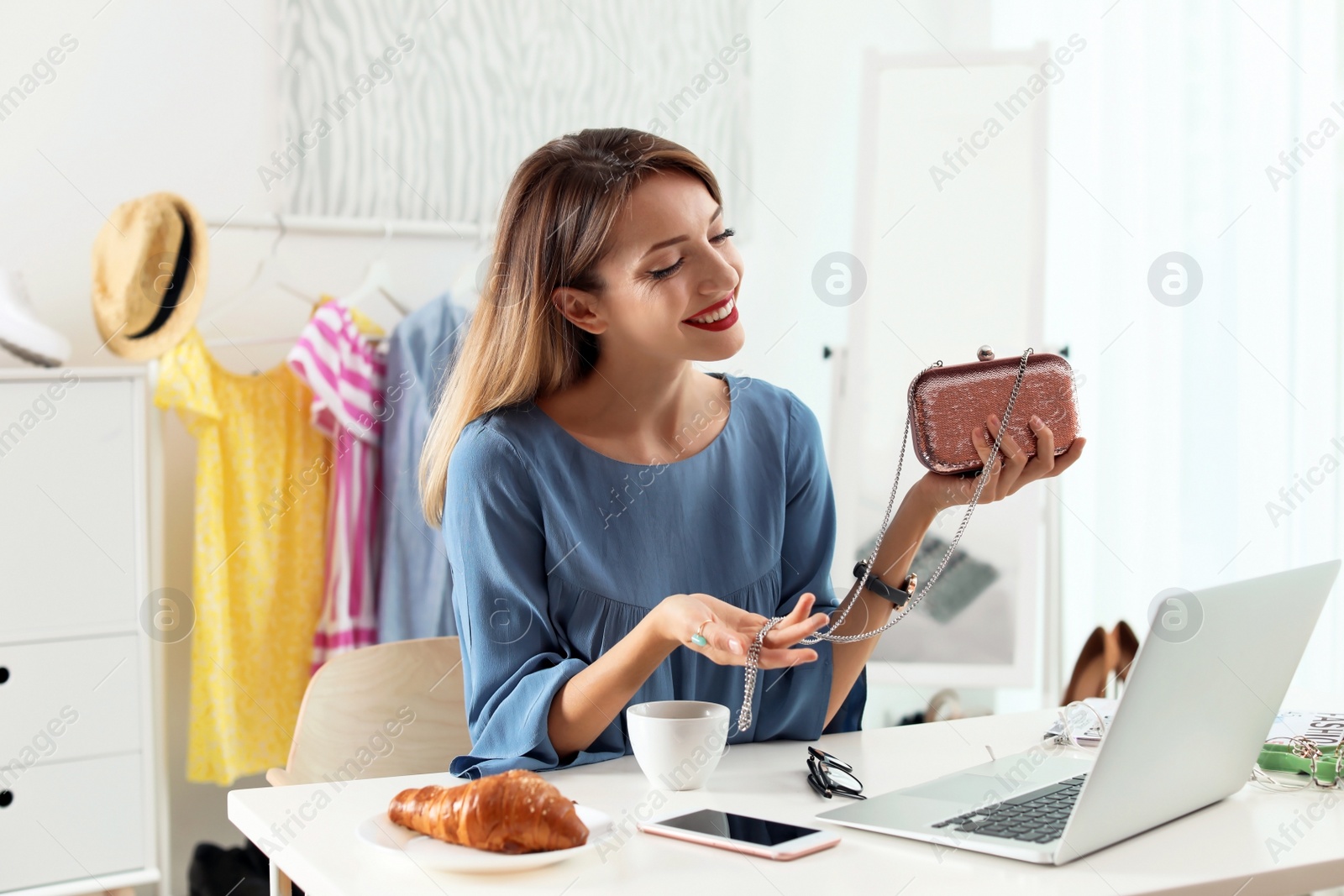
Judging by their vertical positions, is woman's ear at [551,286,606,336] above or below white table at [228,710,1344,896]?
above

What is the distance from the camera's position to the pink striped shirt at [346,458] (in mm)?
2148

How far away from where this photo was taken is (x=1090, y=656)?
6.93 ft

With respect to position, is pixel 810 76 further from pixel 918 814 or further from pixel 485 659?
pixel 918 814

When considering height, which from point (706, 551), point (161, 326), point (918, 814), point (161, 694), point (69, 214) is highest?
point (69, 214)

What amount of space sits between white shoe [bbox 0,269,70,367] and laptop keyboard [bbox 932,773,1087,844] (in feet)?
5.66

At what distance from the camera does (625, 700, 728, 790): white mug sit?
38.9 inches

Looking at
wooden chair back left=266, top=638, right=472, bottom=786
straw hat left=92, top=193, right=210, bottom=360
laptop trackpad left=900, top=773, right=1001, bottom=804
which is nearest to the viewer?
laptop trackpad left=900, top=773, right=1001, bottom=804

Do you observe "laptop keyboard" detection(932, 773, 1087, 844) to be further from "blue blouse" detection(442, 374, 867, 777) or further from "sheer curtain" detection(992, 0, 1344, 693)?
"sheer curtain" detection(992, 0, 1344, 693)

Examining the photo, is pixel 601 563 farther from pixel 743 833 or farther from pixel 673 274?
pixel 743 833

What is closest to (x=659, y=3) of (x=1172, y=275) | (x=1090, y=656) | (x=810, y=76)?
(x=810, y=76)

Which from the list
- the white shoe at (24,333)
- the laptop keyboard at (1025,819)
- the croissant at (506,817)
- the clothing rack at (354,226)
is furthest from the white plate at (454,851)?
the clothing rack at (354,226)

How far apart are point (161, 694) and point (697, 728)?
1.41 m

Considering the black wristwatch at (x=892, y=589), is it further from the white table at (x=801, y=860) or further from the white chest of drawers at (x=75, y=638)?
the white chest of drawers at (x=75, y=638)

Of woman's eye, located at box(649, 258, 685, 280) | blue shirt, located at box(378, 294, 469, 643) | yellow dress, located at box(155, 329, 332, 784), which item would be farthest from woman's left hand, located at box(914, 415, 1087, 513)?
yellow dress, located at box(155, 329, 332, 784)
